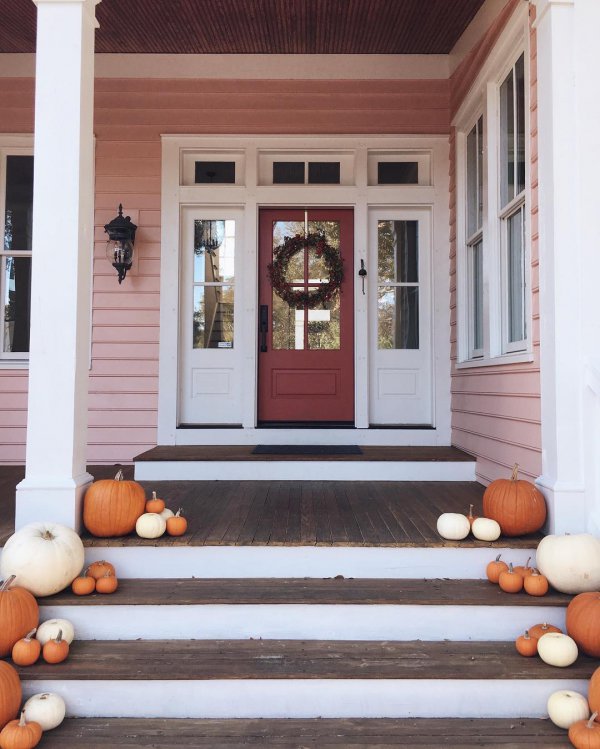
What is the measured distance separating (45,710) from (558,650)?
1706 mm

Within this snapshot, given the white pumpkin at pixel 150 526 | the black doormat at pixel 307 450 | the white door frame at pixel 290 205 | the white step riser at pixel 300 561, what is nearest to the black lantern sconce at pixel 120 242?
the white door frame at pixel 290 205

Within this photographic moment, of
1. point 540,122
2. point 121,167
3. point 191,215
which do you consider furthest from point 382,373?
point 121,167

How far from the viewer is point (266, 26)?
4.15 meters

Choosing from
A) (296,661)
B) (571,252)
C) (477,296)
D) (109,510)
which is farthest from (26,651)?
(477,296)

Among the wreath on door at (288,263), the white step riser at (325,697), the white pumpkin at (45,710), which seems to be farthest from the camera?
the wreath on door at (288,263)

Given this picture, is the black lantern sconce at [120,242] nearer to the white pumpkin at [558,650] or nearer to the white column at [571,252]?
the white column at [571,252]

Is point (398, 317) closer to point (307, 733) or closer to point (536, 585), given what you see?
point (536, 585)

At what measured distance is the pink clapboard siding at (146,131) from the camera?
14.8 ft

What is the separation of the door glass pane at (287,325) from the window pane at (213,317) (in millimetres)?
370

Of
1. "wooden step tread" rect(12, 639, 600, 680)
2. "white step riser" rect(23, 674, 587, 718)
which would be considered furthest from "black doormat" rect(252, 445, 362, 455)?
"white step riser" rect(23, 674, 587, 718)

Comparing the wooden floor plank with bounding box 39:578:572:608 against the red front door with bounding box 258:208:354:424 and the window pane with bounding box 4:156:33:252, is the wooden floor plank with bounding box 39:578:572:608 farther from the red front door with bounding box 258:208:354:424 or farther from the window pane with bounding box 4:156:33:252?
the window pane with bounding box 4:156:33:252

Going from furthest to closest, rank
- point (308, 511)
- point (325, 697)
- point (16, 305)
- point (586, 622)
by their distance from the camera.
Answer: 1. point (16, 305)
2. point (308, 511)
3. point (586, 622)
4. point (325, 697)

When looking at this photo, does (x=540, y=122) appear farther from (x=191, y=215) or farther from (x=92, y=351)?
(x=92, y=351)

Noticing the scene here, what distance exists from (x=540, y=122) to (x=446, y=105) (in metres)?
2.09
